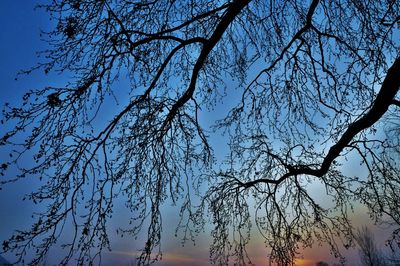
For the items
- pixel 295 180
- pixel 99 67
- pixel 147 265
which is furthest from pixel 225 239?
pixel 99 67

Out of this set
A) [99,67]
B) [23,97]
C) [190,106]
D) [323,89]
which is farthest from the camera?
[323,89]

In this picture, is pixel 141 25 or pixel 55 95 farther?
pixel 141 25

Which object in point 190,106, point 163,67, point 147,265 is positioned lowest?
point 147,265

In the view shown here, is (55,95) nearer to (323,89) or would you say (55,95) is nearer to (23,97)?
(23,97)

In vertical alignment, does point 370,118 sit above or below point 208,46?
below

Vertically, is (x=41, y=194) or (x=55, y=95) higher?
(x=55, y=95)

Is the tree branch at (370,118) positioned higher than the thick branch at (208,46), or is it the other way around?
the thick branch at (208,46)

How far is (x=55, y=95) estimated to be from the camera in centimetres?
449

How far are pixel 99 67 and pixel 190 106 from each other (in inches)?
69.1

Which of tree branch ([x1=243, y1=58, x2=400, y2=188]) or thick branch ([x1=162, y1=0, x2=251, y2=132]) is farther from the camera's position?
thick branch ([x1=162, y1=0, x2=251, y2=132])

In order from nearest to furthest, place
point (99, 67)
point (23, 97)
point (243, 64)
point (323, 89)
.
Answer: point (23, 97)
point (99, 67)
point (323, 89)
point (243, 64)

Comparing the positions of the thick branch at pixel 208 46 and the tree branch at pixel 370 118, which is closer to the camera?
the tree branch at pixel 370 118

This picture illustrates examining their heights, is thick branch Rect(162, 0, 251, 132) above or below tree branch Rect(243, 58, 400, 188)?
above

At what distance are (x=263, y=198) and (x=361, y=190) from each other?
2029 mm
